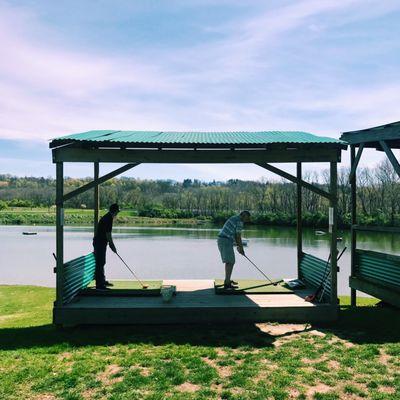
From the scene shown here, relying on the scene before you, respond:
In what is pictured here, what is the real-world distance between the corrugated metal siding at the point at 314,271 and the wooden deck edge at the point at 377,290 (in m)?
1.01

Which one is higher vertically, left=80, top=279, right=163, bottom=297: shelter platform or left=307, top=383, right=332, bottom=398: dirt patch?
left=80, top=279, right=163, bottom=297: shelter platform

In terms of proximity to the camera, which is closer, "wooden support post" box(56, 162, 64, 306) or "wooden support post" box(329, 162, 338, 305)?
"wooden support post" box(56, 162, 64, 306)

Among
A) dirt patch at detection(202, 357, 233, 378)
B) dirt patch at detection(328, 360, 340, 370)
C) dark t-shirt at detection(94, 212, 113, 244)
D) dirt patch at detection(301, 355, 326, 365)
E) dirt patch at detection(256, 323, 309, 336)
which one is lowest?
dirt patch at detection(256, 323, 309, 336)

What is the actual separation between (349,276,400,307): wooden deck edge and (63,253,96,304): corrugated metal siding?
4848mm

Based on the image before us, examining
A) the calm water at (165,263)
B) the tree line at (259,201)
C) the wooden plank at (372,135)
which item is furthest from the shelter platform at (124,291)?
the tree line at (259,201)

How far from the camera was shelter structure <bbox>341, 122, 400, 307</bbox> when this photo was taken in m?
7.27

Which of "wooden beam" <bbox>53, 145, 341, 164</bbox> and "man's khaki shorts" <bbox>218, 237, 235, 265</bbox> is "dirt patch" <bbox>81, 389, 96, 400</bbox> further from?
"man's khaki shorts" <bbox>218, 237, 235, 265</bbox>

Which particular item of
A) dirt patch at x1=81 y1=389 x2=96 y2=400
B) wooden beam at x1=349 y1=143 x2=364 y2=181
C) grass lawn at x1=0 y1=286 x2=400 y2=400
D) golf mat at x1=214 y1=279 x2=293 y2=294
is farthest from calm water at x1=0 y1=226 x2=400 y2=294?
dirt patch at x1=81 y1=389 x2=96 y2=400

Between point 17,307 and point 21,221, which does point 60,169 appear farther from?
point 21,221

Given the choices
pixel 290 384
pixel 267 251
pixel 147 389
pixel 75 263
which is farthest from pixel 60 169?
pixel 267 251

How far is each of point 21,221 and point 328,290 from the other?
5814 cm

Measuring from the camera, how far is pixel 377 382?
4105mm

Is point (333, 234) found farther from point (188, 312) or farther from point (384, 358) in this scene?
point (188, 312)

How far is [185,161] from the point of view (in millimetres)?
6621
